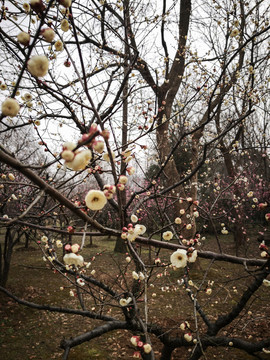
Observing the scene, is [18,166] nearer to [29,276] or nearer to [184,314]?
→ [184,314]

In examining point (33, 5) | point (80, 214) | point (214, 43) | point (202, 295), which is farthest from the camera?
point (214, 43)

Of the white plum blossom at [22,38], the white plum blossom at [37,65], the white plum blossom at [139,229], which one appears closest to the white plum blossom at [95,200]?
the white plum blossom at [139,229]

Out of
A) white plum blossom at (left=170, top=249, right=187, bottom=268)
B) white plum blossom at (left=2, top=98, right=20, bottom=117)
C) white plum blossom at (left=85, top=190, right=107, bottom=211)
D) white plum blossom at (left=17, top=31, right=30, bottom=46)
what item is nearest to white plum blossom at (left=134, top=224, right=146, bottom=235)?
white plum blossom at (left=170, top=249, right=187, bottom=268)

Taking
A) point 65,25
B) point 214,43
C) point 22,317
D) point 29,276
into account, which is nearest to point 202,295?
point 22,317

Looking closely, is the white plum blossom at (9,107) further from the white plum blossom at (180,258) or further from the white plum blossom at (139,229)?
the white plum blossom at (180,258)

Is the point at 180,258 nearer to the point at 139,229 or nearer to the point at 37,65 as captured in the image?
→ the point at 139,229

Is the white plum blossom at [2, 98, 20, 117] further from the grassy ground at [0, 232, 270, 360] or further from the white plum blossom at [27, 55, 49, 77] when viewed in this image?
the grassy ground at [0, 232, 270, 360]

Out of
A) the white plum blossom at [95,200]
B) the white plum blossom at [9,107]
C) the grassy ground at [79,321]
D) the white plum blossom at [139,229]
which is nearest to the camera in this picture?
the white plum blossom at [9,107]

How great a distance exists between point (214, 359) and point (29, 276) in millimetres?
6411

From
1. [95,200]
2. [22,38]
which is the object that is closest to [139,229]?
[95,200]

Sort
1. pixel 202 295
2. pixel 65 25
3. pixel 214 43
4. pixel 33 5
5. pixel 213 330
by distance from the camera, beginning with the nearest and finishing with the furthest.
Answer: pixel 33 5, pixel 65 25, pixel 213 330, pixel 202 295, pixel 214 43

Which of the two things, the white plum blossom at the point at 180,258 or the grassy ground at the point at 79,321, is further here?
the grassy ground at the point at 79,321

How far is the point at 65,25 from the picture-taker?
48.6 inches

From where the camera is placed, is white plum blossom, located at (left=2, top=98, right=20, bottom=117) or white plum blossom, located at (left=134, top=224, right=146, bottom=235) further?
white plum blossom, located at (left=134, top=224, right=146, bottom=235)
